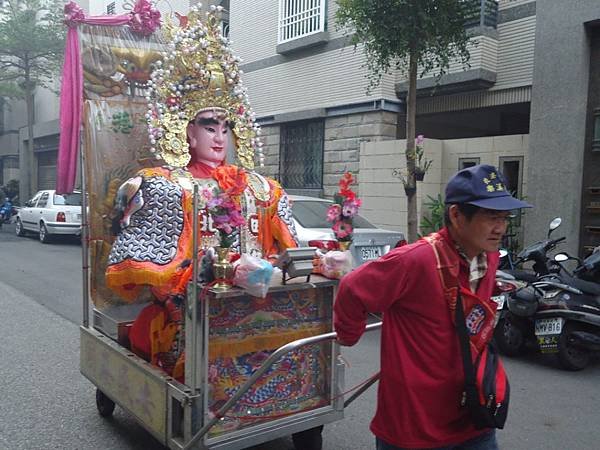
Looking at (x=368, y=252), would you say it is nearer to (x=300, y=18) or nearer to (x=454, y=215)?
(x=454, y=215)

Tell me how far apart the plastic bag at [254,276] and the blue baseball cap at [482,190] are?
1.00 meters

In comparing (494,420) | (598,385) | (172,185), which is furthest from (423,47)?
(494,420)

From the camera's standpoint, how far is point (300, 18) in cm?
1325

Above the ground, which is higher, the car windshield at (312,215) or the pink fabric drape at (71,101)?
the pink fabric drape at (71,101)

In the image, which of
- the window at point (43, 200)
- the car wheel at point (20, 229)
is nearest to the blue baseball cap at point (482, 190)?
the window at point (43, 200)

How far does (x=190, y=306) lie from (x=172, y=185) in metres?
0.99

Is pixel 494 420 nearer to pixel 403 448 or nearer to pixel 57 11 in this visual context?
pixel 403 448

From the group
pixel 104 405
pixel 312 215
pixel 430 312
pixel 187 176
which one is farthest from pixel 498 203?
pixel 312 215

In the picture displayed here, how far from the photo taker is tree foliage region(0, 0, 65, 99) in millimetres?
21188

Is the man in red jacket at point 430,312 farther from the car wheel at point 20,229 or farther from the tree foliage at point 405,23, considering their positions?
the car wheel at point 20,229

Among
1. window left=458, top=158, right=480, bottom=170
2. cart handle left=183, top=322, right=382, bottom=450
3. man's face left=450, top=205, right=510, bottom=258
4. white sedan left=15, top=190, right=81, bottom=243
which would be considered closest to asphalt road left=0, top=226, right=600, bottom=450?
cart handle left=183, top=322, right=382, bottom=450

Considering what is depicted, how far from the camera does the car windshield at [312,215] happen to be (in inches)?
292

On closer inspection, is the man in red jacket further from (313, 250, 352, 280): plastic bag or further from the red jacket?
(313, 250, 352, 280): plastic bag

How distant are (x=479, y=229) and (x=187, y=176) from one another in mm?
2217
